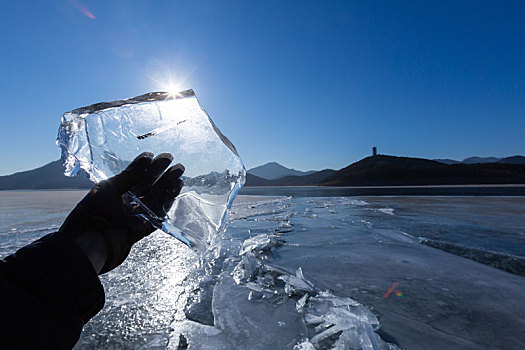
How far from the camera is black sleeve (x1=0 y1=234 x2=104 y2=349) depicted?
1.79 feet

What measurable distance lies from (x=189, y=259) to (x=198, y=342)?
1418 mm

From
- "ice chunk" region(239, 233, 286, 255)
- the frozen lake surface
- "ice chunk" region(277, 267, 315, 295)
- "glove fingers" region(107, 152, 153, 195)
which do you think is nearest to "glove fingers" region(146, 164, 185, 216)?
"glove fingers" region(107, 152, 153, 195)

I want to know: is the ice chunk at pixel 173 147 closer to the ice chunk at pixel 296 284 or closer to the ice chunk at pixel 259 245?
the ice chunk at pixel 296 284

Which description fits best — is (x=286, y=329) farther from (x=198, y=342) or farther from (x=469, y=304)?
(x=469, y=304)

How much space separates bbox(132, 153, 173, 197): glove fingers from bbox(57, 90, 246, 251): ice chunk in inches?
6.6

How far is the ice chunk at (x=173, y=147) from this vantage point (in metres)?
1.44

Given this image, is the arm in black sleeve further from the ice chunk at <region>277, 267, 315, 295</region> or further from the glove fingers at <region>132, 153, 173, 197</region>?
the ice chunk at <region>277, 267, 315, 295</region>

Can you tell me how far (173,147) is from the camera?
1543mm

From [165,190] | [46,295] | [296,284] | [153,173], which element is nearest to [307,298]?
[296,284]

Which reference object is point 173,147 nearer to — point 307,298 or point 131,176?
point 131,176

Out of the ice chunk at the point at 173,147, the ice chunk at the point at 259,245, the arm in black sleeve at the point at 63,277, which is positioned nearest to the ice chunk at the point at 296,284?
the ice chunk at the point at 173,147

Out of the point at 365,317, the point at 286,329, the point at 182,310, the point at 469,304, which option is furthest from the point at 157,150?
the point at 469,304

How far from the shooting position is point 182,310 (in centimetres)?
149

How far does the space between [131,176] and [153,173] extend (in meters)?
0.14
